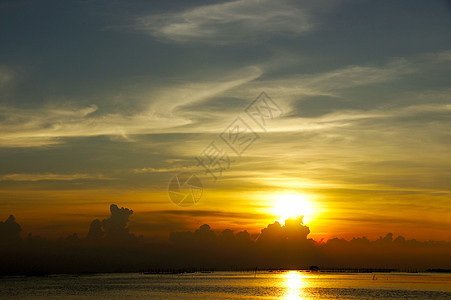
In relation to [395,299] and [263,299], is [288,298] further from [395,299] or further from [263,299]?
[395,299]

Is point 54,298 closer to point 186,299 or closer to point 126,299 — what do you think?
point 126,299

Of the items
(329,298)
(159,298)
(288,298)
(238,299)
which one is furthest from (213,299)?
(329,298)

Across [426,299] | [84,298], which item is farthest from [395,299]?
[84,298]

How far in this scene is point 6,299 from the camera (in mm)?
150875

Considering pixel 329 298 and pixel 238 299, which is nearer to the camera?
pixel 238 299

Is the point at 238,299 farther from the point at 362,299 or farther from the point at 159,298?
the point at 362,299

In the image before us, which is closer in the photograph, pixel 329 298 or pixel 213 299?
pixel 213 299

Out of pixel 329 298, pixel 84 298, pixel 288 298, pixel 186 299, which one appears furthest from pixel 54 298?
pixel 329 298

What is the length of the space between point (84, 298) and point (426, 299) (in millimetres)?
104961

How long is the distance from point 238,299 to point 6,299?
6975cm

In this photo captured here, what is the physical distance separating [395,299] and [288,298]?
107ft

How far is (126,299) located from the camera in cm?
14662

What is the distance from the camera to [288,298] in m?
158

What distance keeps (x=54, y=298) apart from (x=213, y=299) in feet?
162
